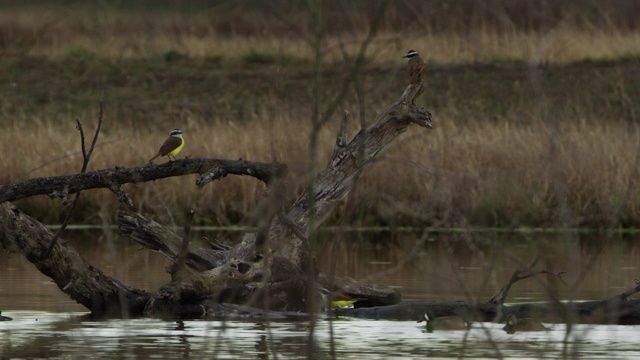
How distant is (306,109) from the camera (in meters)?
26.5

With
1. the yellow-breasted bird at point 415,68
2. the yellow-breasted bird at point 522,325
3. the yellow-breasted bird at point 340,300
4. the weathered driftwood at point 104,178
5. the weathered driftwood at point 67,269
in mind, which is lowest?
the yellow-breasted bird at point 522,325

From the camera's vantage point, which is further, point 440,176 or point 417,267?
point 440,176

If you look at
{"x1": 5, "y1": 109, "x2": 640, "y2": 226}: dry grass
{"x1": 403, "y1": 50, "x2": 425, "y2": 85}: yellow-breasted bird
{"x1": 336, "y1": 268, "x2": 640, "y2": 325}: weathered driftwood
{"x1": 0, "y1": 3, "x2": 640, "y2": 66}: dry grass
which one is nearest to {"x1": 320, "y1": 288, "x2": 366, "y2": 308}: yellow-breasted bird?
{"x1": 336, "y1": 268, "x2": 640, "y2": 325}: weathered driftwood

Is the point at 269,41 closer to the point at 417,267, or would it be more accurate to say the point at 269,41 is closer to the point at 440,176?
the point at 440,176

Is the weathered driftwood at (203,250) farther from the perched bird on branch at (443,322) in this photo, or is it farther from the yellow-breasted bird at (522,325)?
the yellow-breasted bird at (522,325)

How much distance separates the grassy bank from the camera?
720 inches

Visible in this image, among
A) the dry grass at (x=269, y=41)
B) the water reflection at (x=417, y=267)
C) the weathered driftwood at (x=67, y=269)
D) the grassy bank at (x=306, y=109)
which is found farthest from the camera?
the dry grass at (x=269, y=41)

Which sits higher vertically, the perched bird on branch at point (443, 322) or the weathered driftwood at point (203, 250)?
the weathered driftwood at point (203, 250)

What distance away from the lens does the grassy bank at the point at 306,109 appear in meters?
18.3

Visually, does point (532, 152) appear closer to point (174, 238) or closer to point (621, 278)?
point (621, 278)

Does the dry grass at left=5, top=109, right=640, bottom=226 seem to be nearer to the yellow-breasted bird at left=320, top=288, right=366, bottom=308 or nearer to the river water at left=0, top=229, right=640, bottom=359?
the river water at left=0, top=229, right=640, bottom=359

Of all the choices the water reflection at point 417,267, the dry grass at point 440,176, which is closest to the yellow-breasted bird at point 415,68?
the water reflection at point 417,267

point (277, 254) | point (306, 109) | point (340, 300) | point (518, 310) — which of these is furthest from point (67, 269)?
point (306, 109)

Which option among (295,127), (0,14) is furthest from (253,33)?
(295,127)
